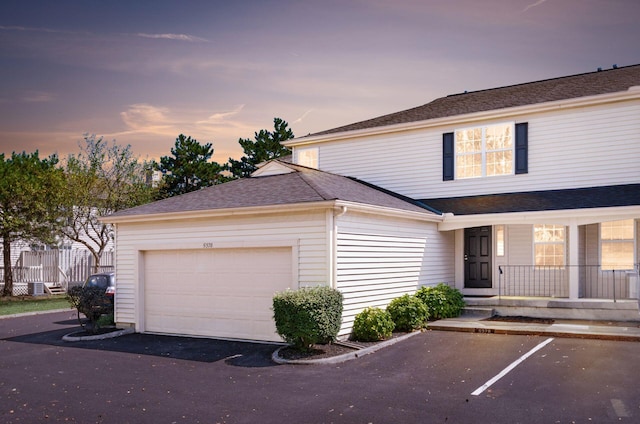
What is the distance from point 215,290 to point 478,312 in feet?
23.4

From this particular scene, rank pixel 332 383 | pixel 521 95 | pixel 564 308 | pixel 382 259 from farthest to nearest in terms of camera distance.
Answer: pixel 521 95 < pixel 564 308 < pixel 382 259 < pixel 332 383

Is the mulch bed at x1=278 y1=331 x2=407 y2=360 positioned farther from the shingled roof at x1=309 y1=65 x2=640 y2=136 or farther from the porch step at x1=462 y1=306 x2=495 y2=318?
the shingled roof at x1=309 y1=65 x2=640 y2=136

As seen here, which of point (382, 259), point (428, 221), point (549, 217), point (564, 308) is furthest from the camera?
point (428, 221)

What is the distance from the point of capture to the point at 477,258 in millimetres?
17406

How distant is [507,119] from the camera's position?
54.9ft

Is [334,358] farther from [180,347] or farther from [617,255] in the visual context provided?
[617,255]

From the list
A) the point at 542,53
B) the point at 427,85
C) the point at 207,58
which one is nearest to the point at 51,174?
the point at 207,58

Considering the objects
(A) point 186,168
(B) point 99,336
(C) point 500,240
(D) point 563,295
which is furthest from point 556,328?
(A) point 186,168

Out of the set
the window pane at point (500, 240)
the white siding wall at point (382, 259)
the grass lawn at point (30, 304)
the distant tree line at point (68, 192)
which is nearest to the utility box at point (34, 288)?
the grass lawn at point (30, 304)

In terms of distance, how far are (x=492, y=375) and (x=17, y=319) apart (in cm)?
1586

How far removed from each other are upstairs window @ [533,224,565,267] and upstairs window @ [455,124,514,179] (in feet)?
6.55

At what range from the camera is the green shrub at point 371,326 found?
11953 mm

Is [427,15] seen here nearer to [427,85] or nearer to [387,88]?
[387,88]

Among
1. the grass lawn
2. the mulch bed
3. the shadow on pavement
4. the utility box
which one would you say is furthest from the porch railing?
the utility box
